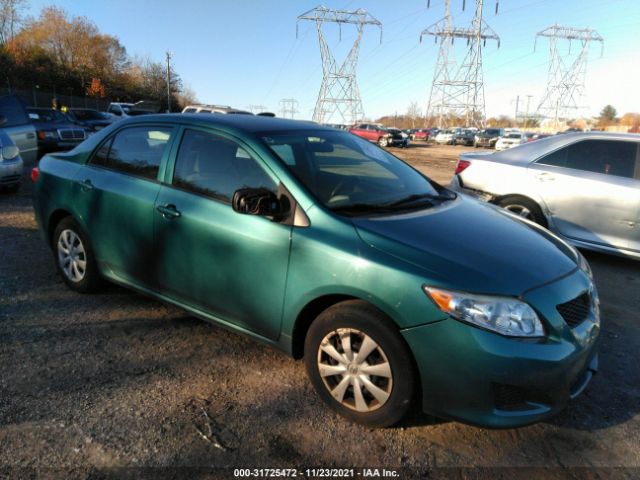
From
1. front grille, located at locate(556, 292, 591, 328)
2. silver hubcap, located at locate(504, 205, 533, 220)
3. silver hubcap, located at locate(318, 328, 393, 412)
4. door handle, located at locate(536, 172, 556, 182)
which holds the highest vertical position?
door handle, located at locate(536, 172, 556, 182)

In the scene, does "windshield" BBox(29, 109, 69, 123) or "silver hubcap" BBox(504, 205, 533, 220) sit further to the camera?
"windshield" BBox(29, 109, 69, 123)

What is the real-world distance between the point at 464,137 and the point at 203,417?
47.5 m

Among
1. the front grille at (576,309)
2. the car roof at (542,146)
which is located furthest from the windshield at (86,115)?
the front grille at (576,309)

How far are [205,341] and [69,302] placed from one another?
1.38m

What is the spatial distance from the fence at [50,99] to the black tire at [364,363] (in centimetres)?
4066

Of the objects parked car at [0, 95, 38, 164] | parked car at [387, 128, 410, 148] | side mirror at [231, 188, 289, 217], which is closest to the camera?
side mirror at [231, 188, 289, 217]

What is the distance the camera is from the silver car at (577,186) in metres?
5.45

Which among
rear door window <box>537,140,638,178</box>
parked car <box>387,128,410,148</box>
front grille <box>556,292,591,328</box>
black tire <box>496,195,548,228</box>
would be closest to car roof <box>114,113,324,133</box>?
front grille <box>556,292,591,328</box>

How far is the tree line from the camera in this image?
165 ft

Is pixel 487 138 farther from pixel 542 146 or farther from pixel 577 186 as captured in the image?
pixel 577 186

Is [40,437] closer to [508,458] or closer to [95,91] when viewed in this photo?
[508,458]

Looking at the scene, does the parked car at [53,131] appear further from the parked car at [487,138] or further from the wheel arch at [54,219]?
the parked car at [487,138]

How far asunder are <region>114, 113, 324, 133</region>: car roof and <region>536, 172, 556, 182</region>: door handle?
3.37 meters

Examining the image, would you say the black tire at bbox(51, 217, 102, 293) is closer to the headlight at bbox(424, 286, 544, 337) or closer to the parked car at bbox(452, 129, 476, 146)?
the headlight at bbox(424, 286, 544, 337)
